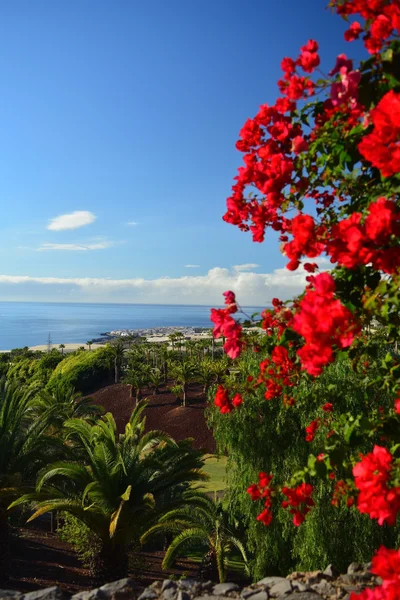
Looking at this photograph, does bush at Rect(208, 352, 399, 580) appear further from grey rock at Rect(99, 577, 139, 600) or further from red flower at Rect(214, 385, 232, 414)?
red flower at Rect(214, 385, 232, 414)

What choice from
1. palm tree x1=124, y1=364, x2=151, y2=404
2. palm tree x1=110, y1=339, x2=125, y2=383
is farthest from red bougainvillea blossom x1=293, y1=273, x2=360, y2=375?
palm tree x1=110, y1=339, x2=125, y2=383

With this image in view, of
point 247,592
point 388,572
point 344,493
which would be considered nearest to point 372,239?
point 388,572

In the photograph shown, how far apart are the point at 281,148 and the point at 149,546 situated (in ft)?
71.6

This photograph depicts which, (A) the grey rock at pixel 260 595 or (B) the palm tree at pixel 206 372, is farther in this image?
(B) the palm tree at pixel 206 372

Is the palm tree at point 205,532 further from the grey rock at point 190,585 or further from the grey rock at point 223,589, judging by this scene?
the grey rock at point 223,589

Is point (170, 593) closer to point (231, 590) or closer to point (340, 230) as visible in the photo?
point (231, 590)

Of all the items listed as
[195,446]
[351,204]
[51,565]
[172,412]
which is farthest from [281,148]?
[172,412]

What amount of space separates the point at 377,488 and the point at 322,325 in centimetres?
95

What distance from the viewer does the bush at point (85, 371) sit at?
52.9m

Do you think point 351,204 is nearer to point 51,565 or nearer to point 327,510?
point 327,510

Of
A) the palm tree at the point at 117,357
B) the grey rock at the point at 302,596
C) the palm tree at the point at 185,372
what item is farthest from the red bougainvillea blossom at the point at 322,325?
the palm tree at the point at 117,357

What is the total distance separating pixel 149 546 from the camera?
21.8 m

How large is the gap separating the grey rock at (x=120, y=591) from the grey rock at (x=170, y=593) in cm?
34

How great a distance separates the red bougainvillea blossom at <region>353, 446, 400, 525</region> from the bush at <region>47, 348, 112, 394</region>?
169 ft
